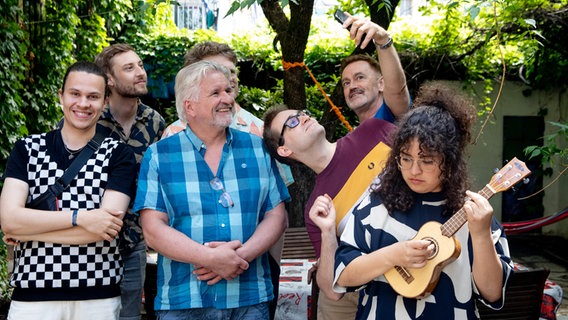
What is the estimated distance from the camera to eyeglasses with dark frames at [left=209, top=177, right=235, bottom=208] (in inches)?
102

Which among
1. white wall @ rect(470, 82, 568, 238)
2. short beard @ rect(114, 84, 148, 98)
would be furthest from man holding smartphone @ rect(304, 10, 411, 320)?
white wall @ rect(470, 82, 568, 238)

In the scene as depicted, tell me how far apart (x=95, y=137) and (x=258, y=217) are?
770mm

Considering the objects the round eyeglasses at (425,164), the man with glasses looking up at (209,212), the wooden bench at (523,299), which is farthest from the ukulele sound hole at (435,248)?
the wooden bench at (523,299)

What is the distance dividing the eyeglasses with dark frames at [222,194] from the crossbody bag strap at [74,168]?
0.52 meters

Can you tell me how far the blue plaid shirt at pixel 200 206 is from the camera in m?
2.55

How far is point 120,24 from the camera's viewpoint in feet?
28.9

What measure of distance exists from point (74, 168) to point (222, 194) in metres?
0.61

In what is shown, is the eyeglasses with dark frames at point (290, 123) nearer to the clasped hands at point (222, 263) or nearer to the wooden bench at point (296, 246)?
the clasped hands at point (222, 263)

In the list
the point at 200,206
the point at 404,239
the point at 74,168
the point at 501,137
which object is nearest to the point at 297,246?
the point at 200,206

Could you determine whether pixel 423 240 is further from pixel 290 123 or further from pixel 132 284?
pixel 132 284

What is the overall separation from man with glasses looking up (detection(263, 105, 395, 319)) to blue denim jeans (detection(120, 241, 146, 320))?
1.04m

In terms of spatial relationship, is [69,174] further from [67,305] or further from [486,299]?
[486,299]

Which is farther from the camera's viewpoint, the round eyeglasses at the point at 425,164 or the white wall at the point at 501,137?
the white wall at the point at 501,137

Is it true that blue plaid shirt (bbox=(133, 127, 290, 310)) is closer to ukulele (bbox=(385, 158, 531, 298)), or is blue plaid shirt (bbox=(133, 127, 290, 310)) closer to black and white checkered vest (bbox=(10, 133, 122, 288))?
black and white checkered vest (bbox=(10, 133, 122, 288))
